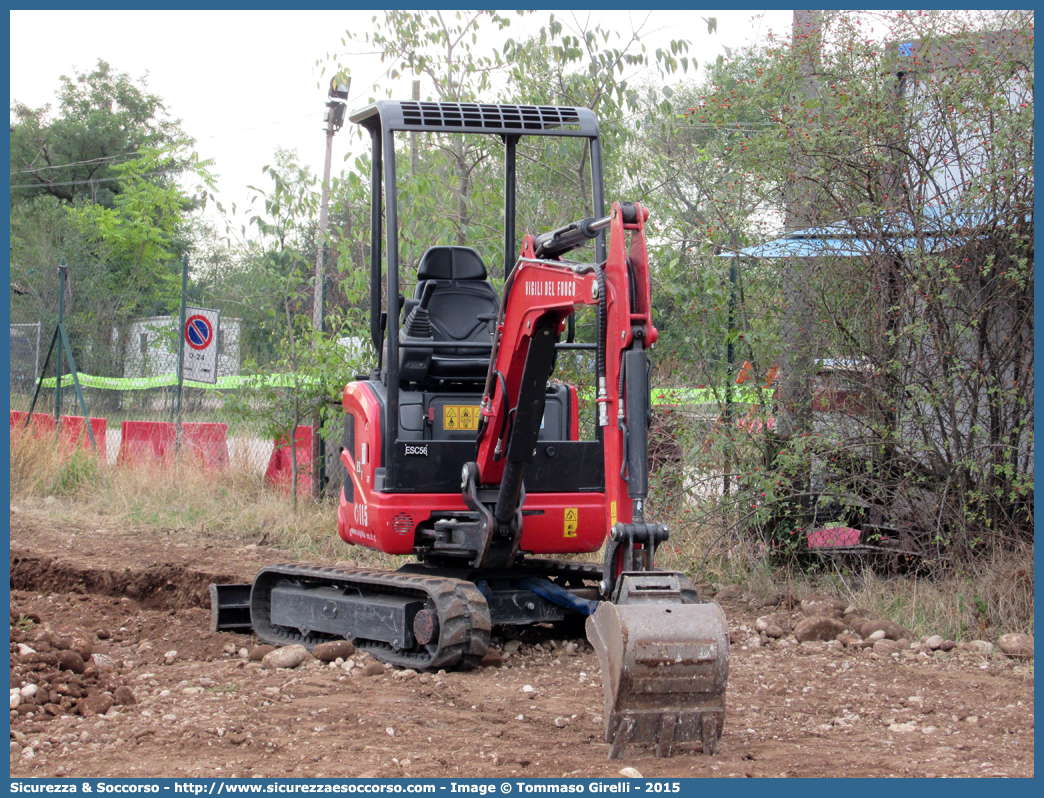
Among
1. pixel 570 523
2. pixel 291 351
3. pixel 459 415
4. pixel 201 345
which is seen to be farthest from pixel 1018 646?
pixel 201 345

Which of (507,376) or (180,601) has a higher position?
(507,376)

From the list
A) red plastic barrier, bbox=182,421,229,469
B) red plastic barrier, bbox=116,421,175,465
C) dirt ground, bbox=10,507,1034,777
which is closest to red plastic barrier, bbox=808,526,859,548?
dirt ground, bbox=10,507,1034,777

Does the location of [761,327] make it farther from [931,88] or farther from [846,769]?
[846,769]

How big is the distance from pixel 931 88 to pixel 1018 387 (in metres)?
2.15

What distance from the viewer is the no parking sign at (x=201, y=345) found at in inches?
465

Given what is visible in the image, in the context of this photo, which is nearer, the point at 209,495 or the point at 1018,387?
the point at 1018,387

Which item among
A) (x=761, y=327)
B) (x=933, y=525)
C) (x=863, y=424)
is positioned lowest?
(x=933, y=525)

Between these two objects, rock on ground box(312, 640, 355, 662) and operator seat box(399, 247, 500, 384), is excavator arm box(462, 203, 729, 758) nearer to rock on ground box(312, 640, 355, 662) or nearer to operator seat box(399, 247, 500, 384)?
operator seat box(399, 247, 500, 384)

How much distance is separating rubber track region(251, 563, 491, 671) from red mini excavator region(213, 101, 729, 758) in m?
0.01

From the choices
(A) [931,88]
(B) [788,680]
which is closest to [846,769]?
(B) [788,680]

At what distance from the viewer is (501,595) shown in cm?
639

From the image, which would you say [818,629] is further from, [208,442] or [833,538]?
[208,442]

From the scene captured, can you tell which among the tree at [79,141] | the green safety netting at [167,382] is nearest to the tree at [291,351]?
the green safety netting at [167,382]
